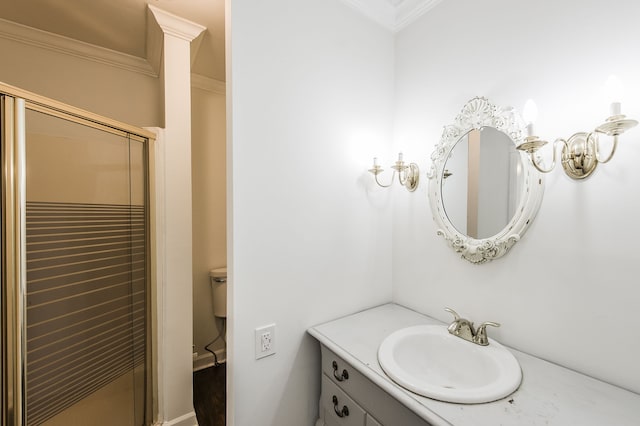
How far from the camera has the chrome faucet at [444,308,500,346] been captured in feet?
3.43

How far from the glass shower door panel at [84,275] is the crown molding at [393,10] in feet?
4.82

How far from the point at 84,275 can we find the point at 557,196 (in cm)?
208

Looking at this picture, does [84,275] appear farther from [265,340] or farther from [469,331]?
[469,331]

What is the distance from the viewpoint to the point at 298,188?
1195 millimetres

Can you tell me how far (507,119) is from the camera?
1.08 meters

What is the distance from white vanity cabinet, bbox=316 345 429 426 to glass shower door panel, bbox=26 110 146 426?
1.15 meters

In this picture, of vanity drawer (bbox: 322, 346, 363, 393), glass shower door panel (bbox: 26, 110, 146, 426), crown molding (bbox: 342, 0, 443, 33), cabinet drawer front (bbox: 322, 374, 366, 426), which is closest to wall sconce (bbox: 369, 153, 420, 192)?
crown molding (bbox: 342, 0, 443, 33)

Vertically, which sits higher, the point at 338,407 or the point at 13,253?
the point at 13,253

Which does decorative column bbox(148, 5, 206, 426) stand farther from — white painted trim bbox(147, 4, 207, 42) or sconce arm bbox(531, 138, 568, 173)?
sconce arm bbox(531, 138, 568, 173)

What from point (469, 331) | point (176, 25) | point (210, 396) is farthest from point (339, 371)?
point (176, 25)

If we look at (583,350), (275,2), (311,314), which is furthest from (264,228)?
(583,350)

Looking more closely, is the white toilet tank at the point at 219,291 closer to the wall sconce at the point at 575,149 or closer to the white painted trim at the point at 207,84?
the white painted trim at the point at 207,84

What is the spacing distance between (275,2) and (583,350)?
5.62 feet

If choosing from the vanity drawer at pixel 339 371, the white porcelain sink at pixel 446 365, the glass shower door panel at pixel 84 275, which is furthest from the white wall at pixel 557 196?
the glass shower door panel at pixel 84 275
